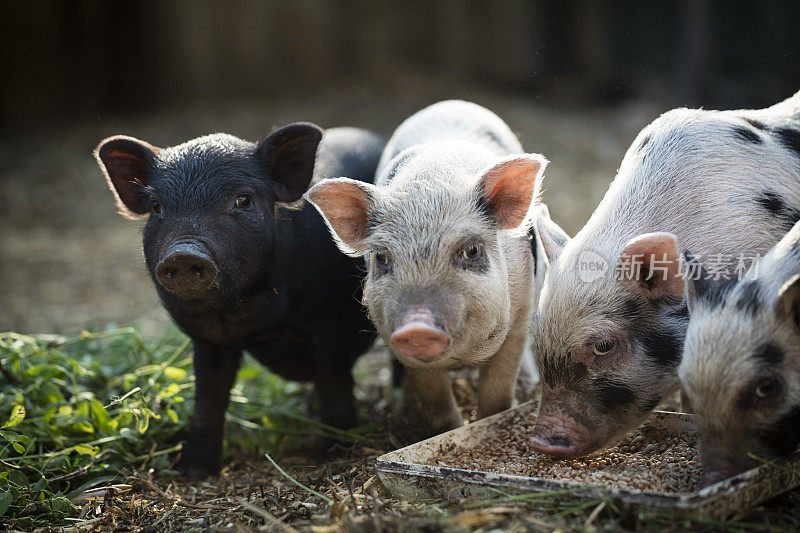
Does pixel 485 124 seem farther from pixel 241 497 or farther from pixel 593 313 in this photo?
pixel 241 497

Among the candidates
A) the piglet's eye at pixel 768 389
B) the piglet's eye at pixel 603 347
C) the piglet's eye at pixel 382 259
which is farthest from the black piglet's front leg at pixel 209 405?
the piglet's eye at pixel 768 389

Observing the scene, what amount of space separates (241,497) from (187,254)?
1167 mm

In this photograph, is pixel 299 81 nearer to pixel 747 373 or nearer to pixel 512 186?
pixel 512 186

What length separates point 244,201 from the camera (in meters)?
3.90

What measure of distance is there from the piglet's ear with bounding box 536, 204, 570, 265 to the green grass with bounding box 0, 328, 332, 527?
1556 millimetres

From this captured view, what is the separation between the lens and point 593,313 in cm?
328

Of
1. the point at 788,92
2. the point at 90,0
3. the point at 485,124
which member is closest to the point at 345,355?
the point at 485,124

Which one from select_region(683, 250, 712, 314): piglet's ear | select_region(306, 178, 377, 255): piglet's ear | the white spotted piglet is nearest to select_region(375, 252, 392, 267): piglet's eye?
the white spotted piglet

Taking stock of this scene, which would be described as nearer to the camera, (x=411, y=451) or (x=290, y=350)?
(x=411, y=451)

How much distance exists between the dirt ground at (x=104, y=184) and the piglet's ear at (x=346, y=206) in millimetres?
1477

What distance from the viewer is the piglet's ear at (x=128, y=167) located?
13.2 ft

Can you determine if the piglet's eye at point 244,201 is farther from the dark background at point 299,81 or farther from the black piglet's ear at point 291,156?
the dark background at point 299,81

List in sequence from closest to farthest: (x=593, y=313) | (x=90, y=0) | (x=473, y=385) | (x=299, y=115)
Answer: (x=593, y=313), (x=473, y=385), (x=90, y=0), (x=299, y=115)

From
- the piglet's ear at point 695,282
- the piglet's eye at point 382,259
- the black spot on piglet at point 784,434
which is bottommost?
the black spot on piglet at point 784,434
